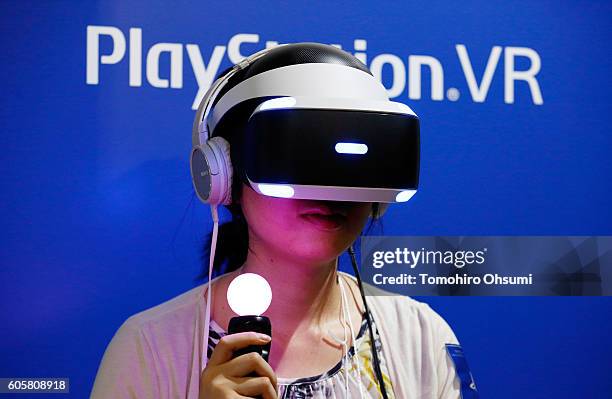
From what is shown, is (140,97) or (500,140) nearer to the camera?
(140,97)

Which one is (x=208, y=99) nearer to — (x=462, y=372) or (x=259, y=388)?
(x=259, y=388)

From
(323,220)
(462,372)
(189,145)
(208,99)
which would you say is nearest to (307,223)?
(323,220)

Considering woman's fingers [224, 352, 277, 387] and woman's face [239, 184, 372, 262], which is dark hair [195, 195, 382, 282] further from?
woman's fingers [224, 352, 277, 387]

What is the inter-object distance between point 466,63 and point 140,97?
811 mm

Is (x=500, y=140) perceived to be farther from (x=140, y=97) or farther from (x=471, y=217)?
(x=140, y=97)

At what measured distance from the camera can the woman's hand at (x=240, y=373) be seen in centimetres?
107

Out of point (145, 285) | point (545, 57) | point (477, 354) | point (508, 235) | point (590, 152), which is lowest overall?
point (477, 354)

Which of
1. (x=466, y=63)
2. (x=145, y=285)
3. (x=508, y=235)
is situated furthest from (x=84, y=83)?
(x=508, y=235)

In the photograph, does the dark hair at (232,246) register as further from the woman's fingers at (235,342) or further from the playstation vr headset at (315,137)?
the woman's fingers at (235,342)

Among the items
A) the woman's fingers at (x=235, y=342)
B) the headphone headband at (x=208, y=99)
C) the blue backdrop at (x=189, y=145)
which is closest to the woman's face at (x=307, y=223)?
the headphone headband at (x=208, y=99)

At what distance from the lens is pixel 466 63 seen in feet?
6.27

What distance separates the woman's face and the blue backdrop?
0.52 metres

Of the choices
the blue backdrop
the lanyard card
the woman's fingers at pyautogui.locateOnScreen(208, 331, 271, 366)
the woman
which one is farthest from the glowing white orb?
the blue backdrop

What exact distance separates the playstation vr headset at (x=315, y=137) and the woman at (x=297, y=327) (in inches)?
0.5
